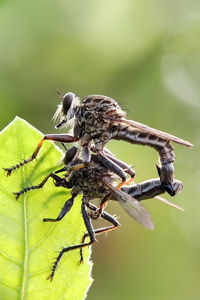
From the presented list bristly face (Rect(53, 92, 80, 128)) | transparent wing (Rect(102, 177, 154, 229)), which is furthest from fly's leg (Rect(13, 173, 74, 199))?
bristly face (Rect(53, 92, 80, 128))

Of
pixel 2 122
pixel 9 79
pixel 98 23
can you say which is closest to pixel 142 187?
pixel 2 122

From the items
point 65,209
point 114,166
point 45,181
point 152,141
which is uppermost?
point 45,181

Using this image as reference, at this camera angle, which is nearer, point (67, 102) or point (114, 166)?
point (114, 166)

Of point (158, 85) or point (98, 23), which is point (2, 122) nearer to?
point (98, 23)

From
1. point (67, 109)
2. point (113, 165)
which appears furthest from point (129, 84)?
point (113, 165)

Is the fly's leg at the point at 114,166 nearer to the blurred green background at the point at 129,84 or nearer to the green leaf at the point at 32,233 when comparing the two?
the green leaf at the point at 32,233

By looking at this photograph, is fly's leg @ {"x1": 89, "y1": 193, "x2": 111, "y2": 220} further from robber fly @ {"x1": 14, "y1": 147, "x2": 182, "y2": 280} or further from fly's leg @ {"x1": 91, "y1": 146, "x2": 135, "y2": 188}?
fly's leg @ {"x1": 91, "y1": 146, "x2": 135, "y2": 188}

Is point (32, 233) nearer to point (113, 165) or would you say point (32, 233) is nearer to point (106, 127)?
point (113, 165)
